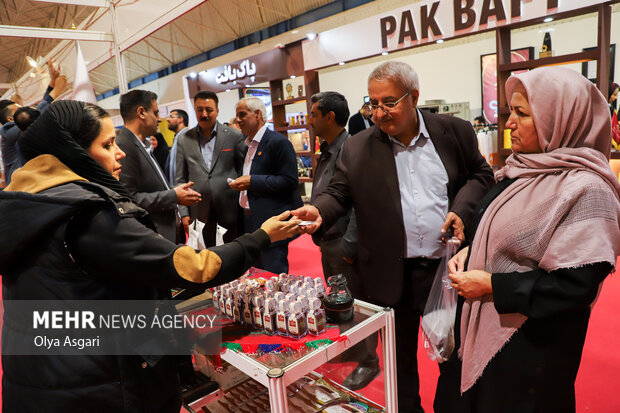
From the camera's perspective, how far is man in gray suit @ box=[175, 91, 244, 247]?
3559 millimetres

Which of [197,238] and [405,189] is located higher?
[405,189]

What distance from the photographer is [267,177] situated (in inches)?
126

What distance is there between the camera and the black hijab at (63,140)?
1.14 metres

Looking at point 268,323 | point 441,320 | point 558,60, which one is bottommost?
point 441,320

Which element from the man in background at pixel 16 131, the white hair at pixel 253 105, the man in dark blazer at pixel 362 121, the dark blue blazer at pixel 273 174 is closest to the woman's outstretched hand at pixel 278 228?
the dark blue blazer at pixel 273 174

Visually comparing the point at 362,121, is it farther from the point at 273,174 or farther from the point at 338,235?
the point at 338,235

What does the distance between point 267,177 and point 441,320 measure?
190 centimetres

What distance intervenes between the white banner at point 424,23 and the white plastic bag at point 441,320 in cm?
358

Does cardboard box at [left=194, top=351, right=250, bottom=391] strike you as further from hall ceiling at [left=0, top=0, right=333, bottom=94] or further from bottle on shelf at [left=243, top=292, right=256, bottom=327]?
hall ceiling at [left=0, top=0, right=333, bottom=94]

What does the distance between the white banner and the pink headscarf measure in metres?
3.44

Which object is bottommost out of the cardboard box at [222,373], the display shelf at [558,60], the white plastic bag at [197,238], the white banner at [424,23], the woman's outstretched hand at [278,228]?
the cardboard box at [222,373]

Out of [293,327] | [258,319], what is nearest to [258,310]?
[258,319]

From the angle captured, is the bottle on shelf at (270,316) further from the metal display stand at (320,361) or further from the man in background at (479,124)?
the man in background at (479,124)

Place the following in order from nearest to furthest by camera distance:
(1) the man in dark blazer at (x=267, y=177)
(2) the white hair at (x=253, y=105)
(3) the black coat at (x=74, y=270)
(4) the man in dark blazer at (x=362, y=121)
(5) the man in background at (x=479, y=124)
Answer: (3) the black coat at (x=74, y=270), (1) the man in dark blazer at (x=267, y=177), (2) the white hair at (x=253, y=105), (4) the man in dark blazer at (x=362, y=121), (5) the man in background at (x=479, y=124)
